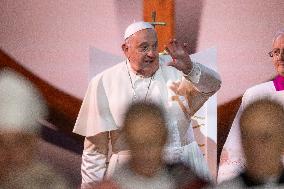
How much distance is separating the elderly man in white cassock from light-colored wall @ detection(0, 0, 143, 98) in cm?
26

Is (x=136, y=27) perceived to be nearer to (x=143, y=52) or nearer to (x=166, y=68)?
(x=143, y=52)

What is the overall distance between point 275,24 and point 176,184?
51.6 inches

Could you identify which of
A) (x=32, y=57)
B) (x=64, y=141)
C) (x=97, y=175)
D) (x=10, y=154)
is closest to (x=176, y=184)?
(x=97, y=175)

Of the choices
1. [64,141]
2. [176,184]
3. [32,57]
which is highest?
[32,57]

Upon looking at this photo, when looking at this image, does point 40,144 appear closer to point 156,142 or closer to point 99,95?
point 99,95

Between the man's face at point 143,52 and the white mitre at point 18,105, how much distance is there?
67cm

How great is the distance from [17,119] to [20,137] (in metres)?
0.43

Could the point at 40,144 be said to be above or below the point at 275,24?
below

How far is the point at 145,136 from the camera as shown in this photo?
2.84 m

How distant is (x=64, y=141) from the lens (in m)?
3.67

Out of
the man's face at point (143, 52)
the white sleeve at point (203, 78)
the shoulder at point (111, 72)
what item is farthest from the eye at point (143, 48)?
the white sleeve at point (203, 78)

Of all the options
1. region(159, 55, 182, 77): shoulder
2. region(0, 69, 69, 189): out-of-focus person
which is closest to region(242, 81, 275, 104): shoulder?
region(159, 55, 182, 77): shoulder

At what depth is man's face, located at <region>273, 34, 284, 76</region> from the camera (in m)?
3.25

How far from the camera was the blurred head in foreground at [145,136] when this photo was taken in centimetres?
270
